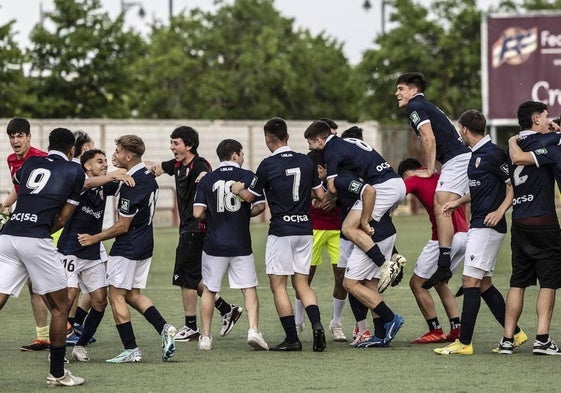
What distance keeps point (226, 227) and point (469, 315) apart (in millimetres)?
2418

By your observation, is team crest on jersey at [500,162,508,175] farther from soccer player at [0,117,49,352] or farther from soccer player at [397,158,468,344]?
soccer player at [0,117,49,352]

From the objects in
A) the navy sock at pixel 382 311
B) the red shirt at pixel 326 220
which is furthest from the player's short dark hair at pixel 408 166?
the navy sock at pixel 382 311

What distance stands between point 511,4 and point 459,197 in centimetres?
4278

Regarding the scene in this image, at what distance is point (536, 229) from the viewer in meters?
12.2

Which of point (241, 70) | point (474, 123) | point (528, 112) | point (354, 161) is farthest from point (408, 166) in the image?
point (241, 70)

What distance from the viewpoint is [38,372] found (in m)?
11.5

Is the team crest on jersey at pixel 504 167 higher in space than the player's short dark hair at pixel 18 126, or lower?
lower

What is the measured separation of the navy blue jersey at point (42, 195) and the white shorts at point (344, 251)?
3373 mm

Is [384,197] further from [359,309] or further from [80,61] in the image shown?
[80,61]

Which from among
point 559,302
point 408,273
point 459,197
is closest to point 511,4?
point 408,273

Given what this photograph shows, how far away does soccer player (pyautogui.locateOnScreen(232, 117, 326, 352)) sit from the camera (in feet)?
42.0

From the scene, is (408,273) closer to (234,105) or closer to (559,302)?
(559,302)

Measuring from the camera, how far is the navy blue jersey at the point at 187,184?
13.9 m

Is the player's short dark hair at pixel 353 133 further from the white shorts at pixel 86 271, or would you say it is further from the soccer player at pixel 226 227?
the white shorts at pixel 86 271
